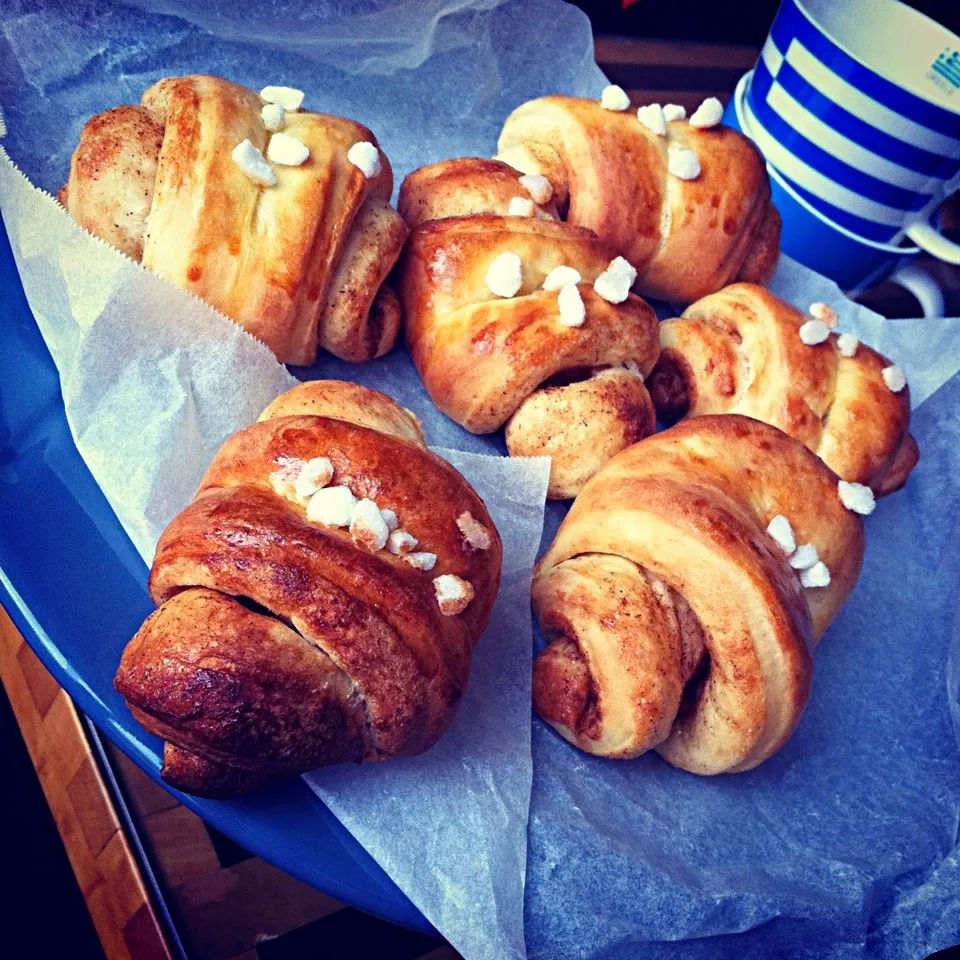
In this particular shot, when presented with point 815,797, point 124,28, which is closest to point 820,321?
point 815,797

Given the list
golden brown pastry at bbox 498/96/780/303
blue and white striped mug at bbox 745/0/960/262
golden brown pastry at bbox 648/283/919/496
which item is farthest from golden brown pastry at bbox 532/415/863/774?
blue and white striped mug at bbox 745/0/960/262

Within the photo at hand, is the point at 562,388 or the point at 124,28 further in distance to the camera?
the point at 124,28

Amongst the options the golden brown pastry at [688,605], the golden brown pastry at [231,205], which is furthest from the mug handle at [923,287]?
the golden brown pastry at [231,205]

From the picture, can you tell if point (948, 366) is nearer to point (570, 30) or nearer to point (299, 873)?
point (570, 30)

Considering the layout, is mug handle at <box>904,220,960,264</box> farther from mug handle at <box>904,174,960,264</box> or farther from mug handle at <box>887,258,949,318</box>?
mug handle at <box>887,258,949,318</box>

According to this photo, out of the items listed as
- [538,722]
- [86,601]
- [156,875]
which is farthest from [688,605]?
[156,875]

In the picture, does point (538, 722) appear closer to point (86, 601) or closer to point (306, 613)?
point (306, 613)

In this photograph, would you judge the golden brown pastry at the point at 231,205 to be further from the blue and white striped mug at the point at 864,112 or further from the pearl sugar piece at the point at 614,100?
the blue and white striped mug at the point at 864,112
